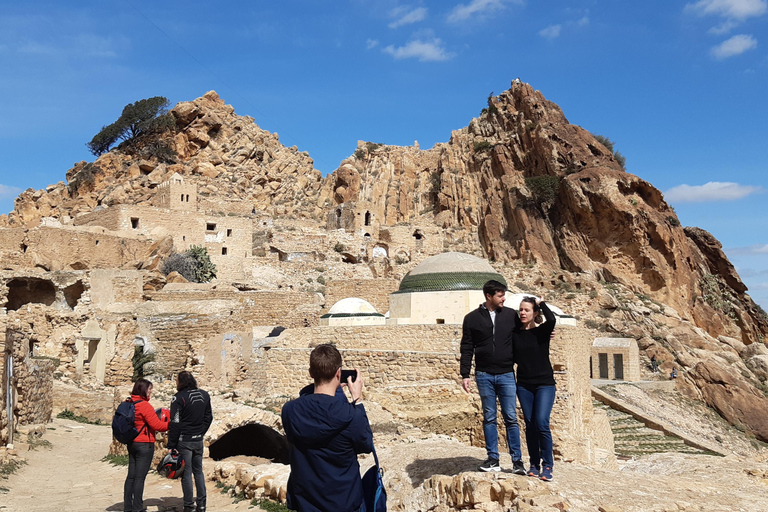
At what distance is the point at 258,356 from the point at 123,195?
28.5m

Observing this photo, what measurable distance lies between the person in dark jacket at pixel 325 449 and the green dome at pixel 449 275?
11.5 meters

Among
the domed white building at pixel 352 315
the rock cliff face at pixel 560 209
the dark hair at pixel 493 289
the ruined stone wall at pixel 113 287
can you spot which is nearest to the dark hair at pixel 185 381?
the dark hair at pixel 493 289

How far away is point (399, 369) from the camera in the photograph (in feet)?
38.5

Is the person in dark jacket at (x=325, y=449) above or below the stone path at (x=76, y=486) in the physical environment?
above

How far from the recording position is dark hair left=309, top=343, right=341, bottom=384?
12.0 ft

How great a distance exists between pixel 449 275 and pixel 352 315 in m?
2.49

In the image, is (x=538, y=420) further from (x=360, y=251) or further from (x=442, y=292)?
(x=360, y=251)

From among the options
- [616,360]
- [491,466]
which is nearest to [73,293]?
[491,466]

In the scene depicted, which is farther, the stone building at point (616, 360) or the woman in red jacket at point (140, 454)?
the stone building at point (616, 360)

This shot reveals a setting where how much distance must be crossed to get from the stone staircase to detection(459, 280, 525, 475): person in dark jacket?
10.6m

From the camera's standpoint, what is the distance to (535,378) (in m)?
5.04

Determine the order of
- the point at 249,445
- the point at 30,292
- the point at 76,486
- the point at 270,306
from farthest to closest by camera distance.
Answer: the point at 270,306, the point at 30,292, the point at 249,445, the point at 76,486

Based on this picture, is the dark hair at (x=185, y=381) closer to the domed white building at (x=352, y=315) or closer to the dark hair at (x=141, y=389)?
the dark hair at (x=141, y=389)

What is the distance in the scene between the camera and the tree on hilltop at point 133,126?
1762 inches
